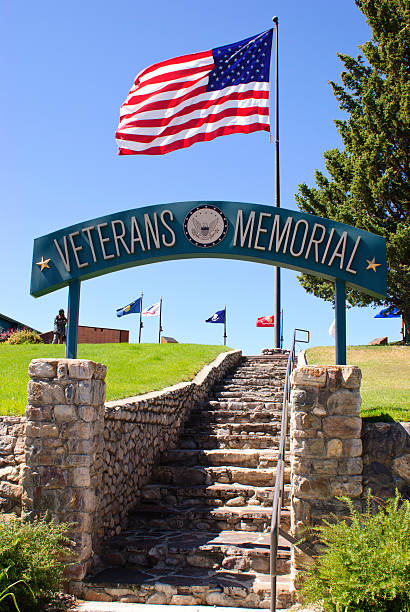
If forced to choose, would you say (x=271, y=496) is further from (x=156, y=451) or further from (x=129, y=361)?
(x=129, y=361)

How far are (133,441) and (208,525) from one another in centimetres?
161

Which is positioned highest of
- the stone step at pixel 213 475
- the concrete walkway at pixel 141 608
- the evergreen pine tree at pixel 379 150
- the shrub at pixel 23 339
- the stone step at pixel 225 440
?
the evergreen pine tree at pixel 379 150

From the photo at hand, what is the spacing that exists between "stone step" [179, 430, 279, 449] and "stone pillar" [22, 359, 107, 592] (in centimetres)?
323

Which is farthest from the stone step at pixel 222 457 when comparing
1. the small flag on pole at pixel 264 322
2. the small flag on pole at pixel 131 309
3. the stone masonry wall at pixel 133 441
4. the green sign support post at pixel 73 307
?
the small flag on pole at pixel 264 322

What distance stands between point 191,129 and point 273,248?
255cm

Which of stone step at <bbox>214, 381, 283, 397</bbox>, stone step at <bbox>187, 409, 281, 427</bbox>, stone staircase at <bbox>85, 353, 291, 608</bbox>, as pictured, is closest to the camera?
stone staircase at <bbox>85, 353, 291, 608</bbox>

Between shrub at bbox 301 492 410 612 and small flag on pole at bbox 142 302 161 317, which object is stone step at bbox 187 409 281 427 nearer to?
shrub at bbox 301 492 410 612

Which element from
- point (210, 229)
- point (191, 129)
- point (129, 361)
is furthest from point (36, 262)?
point (129, 361)

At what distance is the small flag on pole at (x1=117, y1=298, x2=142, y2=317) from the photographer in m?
26.8

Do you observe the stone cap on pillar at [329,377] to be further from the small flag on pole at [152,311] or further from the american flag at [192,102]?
the small flag on pole at [152,311]

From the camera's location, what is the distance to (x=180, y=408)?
10602 mm

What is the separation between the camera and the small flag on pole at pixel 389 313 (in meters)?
23.7

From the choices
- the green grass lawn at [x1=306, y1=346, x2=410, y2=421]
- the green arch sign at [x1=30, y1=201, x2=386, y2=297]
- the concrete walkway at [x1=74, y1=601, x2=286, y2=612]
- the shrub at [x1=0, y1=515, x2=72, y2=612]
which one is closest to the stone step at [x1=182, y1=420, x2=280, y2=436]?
the green grass lawn at [x1=306, y1=346, x2=410, y2=421]

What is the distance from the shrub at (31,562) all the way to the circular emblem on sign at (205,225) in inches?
140
